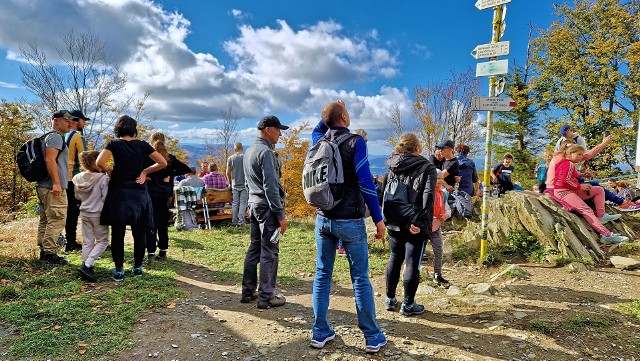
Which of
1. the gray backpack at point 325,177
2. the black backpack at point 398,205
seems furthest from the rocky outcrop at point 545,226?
the gray backpack at point 325,177

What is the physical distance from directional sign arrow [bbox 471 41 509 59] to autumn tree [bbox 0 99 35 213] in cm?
1963

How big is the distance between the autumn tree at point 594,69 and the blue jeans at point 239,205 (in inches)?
773

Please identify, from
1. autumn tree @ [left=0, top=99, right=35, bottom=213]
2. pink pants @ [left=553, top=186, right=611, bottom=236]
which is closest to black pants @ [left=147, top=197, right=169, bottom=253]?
pink pants @ [left=553, top=186, right=611, bottom=236]

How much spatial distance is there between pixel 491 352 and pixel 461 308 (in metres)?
0.93

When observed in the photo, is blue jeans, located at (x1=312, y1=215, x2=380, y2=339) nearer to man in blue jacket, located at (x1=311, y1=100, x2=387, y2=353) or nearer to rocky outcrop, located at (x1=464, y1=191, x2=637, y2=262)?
man in blue jacket, located at (x1=311, y1=100, x2=387, y2=353)

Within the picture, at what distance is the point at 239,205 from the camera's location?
8.84 metres

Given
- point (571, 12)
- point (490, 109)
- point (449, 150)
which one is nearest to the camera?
point (490, 109)

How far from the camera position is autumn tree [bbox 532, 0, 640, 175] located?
19.2m

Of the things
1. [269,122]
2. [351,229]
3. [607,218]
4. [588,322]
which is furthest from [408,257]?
[607,218]

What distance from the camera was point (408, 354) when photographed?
9.57ft

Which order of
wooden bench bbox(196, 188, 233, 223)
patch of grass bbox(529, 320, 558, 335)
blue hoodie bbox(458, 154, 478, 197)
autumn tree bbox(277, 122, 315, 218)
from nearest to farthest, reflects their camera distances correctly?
patch of grass bbox(529, 320, 558, 335)
blue hoodie bbox(458, 154, 478, 197)
wooden bench bbox(196, 188, 233, 223)
autumn tree bbox(277, 122, 315, 218)

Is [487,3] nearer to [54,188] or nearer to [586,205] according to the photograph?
[586,205]

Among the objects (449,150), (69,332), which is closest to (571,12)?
(449,150)

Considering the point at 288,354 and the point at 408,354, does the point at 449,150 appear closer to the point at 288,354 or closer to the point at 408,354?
the point at 408,354
